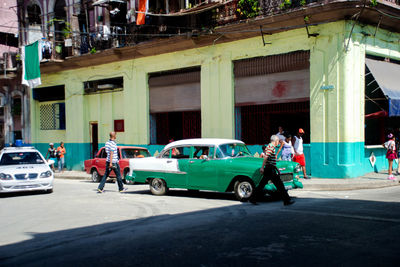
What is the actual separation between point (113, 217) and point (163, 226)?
1651mm

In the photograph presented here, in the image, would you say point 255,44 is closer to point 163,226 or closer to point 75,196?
point 75,196

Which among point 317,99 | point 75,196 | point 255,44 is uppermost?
point 255,44

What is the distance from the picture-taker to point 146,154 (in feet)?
57.4

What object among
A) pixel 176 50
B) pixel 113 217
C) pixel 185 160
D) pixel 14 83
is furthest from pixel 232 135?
pixel 14 83

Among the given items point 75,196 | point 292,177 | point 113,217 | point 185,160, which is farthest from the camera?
point 75,196

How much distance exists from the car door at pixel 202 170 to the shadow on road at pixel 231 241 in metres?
2.03

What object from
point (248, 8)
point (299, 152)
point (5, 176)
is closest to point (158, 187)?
point (5, 176)

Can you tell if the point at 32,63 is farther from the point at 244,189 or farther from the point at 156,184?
the point at 244,189

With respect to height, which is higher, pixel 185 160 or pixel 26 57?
pixel 26 57

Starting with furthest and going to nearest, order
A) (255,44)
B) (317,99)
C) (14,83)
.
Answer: (14,83) → (255,44) → (317,99)

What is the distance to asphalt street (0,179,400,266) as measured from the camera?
18.8 feet

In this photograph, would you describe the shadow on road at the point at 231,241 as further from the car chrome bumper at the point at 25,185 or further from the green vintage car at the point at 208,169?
the car chrome bumper at the point at 25,185

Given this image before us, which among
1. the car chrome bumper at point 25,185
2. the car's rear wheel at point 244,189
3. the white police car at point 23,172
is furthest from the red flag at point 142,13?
the car's rear wheel at point 244,189

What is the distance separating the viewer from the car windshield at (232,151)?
11.4 metres
